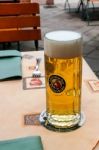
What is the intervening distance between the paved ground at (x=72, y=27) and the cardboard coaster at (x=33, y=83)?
226 centimetres

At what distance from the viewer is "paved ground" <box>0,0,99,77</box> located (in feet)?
13.5

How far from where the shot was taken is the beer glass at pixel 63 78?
809 mm

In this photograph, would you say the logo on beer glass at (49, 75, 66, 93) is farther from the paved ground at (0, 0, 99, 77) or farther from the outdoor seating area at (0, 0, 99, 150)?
the paved ground at (0, 0, 99, 77)

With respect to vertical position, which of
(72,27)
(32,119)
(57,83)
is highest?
(57,83)

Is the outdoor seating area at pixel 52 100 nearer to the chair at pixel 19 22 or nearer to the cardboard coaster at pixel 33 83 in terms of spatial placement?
the cardboard coaster at pixel 33 83

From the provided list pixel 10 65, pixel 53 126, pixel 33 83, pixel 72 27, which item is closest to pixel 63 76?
pixel 53 126

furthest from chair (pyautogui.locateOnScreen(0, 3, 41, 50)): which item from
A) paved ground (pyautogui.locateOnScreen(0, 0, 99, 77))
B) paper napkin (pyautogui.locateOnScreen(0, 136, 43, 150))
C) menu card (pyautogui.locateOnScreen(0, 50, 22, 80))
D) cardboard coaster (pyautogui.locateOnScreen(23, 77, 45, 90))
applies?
paper napkin (pyautogui.locateOnScreen(0, 136, 43, 150))

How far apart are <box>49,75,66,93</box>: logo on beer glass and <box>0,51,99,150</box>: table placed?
0.37 feet

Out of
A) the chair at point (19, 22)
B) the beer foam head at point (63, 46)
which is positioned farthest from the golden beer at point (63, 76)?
the chair at point (19, 22)

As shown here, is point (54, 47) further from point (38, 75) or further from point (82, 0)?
point (82, 0)

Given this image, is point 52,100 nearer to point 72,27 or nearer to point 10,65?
point 10,65

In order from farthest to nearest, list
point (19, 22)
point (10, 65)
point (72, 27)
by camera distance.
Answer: point (72, 27) → point (19, 22) → point (10, 65)

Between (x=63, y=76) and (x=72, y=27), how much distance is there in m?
4.90

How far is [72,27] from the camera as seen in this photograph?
18.5ft
